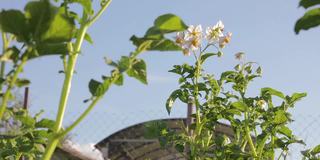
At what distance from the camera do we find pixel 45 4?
940 millimetres

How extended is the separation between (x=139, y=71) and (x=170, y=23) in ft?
0.71

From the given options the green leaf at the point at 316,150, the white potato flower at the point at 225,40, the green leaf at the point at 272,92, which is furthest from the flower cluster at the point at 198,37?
the green leaf at the point at 316,150

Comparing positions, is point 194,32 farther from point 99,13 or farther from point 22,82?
point 22,82

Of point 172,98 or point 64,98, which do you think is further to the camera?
point 172,98

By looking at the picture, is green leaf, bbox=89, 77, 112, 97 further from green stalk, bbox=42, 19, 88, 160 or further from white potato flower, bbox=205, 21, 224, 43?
white potato flower, bbox=205, 21, 224, 43

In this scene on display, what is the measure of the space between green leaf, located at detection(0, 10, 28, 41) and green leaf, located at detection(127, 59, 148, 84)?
0.34m

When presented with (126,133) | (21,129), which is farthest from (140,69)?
(126,133)

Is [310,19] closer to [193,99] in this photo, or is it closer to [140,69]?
[140,69]

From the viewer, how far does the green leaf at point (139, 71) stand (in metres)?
1.27

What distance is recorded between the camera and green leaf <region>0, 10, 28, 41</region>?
96 centimetres

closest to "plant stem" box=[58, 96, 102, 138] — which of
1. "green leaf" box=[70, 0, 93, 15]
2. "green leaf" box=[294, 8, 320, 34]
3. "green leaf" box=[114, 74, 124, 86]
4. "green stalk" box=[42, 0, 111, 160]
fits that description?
"green stalk" box=[42, 0, 111, 160]

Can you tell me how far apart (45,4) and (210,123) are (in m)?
2.10

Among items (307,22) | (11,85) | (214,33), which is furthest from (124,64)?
(214,33)

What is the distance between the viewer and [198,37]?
9.68 ft
